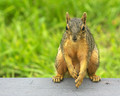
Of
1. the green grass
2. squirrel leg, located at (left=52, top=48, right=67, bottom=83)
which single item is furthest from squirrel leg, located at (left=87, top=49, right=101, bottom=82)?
the green grass

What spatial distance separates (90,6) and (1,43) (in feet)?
5.58

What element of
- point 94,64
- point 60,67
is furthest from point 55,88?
point 94,64

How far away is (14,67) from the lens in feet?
10.8

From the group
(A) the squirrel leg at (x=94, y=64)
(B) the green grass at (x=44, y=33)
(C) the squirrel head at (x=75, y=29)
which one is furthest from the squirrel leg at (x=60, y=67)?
(B) the green grass at (x=44, y=33)

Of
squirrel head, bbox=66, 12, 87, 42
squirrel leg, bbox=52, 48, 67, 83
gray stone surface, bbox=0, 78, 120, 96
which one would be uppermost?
squirrel head, bbox=66, 12, 87, 42

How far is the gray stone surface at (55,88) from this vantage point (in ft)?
6.29

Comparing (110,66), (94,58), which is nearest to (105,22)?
(110,66)

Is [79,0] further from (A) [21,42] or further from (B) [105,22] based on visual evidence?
(A) [21,42]

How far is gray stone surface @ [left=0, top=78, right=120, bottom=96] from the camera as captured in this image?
1.92m

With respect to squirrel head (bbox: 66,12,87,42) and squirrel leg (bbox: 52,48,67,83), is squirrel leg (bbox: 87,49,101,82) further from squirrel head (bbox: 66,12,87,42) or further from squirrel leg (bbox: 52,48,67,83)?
squirrel head (bbox: 66,12,87,42)

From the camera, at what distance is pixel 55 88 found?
2.01 metres

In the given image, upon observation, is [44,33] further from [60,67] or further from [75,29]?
[75,29]

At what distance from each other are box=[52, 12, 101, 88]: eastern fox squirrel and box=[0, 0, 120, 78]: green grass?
2.73 feet

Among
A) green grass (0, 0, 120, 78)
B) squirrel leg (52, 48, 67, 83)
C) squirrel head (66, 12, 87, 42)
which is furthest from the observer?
green grass (0, 0, 120, 78)
